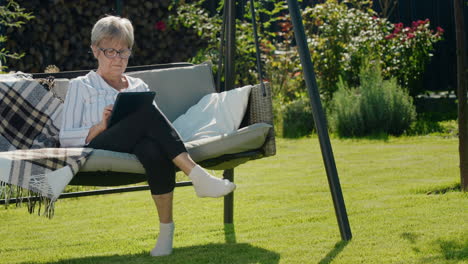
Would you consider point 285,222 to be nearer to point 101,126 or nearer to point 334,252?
point 334,252

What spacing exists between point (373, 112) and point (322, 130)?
140 inches

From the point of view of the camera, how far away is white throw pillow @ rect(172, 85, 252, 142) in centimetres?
315

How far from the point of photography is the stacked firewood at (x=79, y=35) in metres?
5.88

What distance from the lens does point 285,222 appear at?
3.37 metres

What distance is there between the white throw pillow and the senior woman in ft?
1.04

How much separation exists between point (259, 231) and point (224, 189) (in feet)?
2.02

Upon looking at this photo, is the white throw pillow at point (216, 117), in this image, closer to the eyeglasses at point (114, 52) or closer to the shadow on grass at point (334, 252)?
the eyeglasses at point (114, 52)

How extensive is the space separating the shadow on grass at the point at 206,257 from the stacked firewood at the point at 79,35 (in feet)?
10.9

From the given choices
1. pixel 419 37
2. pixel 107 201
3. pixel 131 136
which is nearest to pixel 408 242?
pixel 131 136

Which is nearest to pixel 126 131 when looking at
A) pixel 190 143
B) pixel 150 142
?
pixel 150 142

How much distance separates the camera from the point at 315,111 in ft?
9.27

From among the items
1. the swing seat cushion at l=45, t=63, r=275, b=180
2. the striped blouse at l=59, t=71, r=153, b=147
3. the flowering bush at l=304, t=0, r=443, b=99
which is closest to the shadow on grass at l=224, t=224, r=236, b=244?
the swing seat cushion at l=45, t=63, r=275, b=180

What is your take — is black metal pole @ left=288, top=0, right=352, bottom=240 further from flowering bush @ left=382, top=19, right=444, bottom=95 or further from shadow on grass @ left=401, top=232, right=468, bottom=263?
flowering bush @ left=382, top=19, right=444, bottom=95

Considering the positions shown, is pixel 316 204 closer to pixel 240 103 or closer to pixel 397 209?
pixel 397 209
